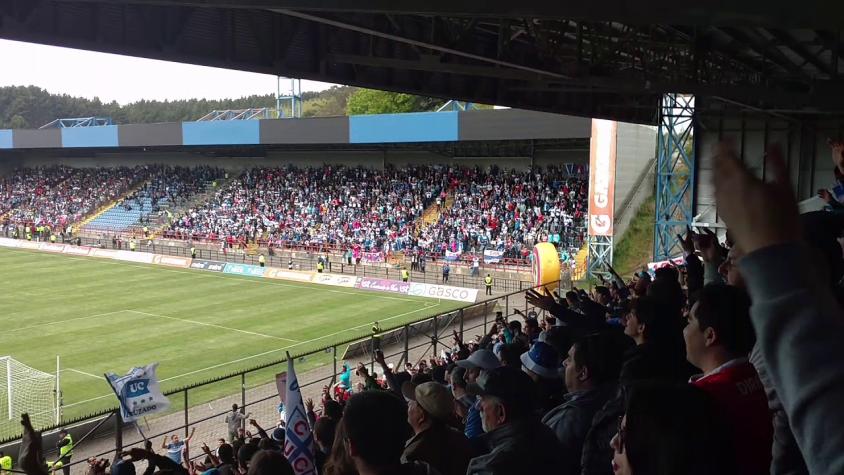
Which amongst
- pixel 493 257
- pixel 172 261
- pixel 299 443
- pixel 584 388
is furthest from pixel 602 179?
pixel 584 388

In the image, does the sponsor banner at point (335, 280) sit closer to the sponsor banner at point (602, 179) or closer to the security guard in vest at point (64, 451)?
the sponsor banner at point (602, 179)

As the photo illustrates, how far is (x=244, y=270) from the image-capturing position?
1446 inches

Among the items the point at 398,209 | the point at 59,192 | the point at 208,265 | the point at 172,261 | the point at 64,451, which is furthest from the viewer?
the point at 59,192

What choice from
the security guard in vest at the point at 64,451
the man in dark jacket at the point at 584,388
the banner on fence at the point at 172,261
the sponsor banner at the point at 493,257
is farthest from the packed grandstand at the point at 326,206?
the man in dark jacket at the point at 584,388

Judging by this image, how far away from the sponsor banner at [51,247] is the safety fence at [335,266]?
6.34 ft

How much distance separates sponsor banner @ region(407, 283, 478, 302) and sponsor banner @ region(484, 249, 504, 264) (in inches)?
160

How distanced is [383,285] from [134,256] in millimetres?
17774

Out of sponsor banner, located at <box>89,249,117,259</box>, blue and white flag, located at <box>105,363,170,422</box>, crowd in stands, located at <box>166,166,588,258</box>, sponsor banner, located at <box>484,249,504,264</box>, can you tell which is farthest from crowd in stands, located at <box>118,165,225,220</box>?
blue and white flag, located at <box>105,363,170,422</box>

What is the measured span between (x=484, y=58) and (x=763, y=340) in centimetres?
1174

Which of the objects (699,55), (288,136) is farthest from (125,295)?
(699,55)

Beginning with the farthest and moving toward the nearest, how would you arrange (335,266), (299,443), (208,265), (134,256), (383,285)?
(134,256)
(208,265)
(335,266)
(383,285)
(299,443)

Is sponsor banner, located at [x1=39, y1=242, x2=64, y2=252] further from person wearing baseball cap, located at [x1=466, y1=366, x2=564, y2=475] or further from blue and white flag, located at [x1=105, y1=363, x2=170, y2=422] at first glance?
person wearing baseball cap, located at [x1=466, y1=366, x2=564, y2=475]

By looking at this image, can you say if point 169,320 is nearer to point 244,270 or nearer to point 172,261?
point 244,270

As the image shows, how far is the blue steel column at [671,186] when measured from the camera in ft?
85.4
